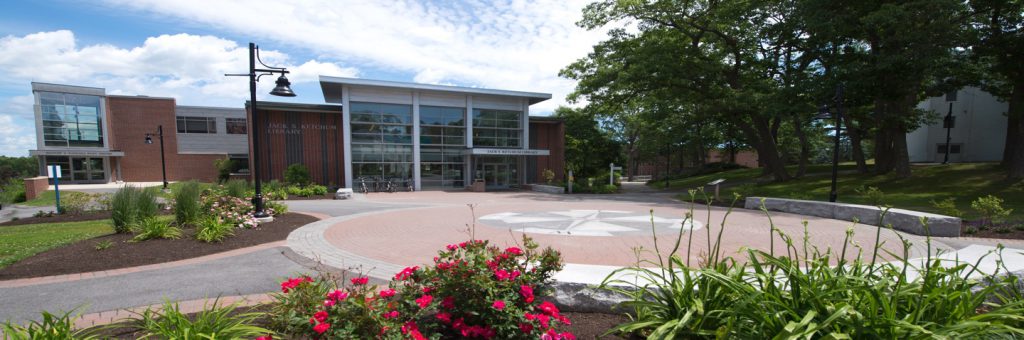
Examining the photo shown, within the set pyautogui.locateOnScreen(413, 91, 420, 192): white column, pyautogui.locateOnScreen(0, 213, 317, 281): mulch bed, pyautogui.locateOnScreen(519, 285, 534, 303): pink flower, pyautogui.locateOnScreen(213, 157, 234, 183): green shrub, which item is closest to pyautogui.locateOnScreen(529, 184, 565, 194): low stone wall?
pyautogui.locateOnScreen(413, 91, 420, 192): white column

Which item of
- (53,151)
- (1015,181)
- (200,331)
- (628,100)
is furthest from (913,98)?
(53,151)

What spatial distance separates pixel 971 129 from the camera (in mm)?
30750

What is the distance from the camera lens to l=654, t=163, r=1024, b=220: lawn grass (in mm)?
14505

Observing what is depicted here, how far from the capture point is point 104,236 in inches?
323

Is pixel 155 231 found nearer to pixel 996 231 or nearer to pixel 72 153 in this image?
pixel 996 231

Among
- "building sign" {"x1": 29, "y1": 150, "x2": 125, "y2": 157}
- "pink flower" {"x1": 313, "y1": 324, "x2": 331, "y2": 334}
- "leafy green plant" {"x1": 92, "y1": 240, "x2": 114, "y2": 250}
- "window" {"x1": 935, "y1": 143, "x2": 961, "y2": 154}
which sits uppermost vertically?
"window" {"x1": 935, "y1": 143, "x2": 961, "y2": 154}

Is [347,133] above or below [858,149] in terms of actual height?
above

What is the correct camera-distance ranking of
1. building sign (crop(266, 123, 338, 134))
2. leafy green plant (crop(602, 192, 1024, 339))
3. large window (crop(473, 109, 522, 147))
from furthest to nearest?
1. large window (crop(473, 109, 522, 147))
2. building sign (crop(266, 123, 338, 134))
3. leafy green plant (crop(602, 192, 1024, 339))

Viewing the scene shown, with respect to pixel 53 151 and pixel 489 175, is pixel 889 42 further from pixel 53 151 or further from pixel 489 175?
pixel 53 151

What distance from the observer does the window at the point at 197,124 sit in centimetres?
3947

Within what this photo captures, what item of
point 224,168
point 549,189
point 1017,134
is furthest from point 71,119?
point 1017,134

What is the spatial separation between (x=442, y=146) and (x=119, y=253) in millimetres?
22091

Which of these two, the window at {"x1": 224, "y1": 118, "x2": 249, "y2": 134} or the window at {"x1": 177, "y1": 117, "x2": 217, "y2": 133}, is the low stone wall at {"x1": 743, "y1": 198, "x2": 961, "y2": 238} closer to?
the window at {"x1": 224, "y1": 118, "x2": 249, "y2": 134}

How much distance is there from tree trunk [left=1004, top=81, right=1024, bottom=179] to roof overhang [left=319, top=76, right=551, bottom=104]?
22.6 metres
